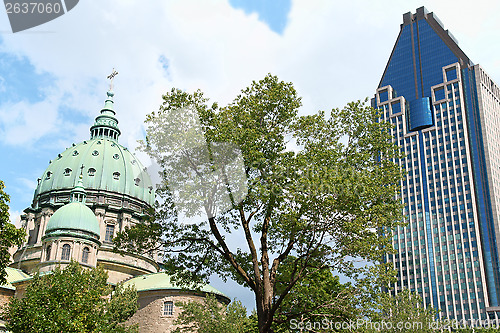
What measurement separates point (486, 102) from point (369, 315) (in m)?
123

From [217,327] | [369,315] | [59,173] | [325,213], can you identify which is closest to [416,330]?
[217,327]

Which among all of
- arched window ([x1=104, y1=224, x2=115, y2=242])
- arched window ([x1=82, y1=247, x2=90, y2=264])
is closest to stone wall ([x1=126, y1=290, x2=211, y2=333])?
arched window ([x1=82, y1=247, x2=90, y2=264])

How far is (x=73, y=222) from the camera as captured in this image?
2511 inches

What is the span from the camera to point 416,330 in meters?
37.7

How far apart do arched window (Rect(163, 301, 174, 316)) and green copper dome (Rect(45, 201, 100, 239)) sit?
13611mm

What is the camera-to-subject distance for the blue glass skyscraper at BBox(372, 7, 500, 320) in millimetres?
116250

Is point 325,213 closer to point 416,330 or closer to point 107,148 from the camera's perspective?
point 416,330

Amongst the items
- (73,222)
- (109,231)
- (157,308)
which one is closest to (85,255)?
(73,222)

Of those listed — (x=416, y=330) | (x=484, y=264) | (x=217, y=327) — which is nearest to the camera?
(x=416, y=330)

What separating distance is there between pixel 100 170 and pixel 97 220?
1288 centimetres

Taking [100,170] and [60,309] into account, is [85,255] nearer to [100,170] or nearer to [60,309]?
[100,170]

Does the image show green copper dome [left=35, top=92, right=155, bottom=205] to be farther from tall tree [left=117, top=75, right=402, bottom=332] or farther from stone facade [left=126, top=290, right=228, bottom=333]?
tall tree [left=117, top=75, right=402, bottom=332]

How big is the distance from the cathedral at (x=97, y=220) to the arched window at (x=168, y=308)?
43 mm

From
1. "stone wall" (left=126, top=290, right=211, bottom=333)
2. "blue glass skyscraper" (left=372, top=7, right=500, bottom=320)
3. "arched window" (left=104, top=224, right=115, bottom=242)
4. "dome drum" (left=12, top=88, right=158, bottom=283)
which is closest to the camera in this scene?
"stone wall" (left=126, top=290, right=211, bottom=333)
